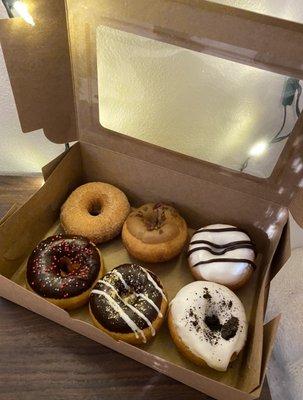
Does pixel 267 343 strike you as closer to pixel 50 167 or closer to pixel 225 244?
pixel 225 244

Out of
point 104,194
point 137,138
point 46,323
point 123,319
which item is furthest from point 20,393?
point 137,138

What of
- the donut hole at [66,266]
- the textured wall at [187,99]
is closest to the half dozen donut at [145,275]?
the donut hole at [66,266]

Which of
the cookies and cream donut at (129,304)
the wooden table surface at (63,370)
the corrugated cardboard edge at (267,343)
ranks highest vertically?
the corrugated cardboard edge at (267,343)

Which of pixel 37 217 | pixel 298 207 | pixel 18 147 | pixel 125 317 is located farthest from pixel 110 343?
pixel 18 147

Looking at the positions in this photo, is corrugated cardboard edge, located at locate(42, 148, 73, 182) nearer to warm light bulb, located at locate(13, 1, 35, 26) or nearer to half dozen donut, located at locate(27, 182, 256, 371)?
half dozen donut, located at locate(27, 182, 256, 371)

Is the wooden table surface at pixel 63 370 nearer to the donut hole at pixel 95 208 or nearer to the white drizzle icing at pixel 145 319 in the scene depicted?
the white drizzle icing at pixel 145 319
